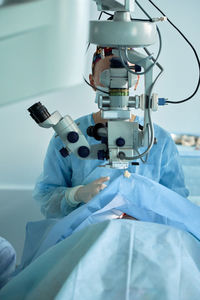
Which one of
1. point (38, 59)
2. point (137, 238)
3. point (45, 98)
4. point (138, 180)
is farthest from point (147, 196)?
point (45, 98)

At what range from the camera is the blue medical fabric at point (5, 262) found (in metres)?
1.39

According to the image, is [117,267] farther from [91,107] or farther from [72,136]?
[91,107]

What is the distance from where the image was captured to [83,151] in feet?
4.10

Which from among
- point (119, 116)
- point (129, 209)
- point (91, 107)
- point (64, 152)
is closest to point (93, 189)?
point (129, 209)

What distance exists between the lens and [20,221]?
3.15 m

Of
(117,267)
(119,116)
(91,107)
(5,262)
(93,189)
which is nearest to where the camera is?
(117,267)

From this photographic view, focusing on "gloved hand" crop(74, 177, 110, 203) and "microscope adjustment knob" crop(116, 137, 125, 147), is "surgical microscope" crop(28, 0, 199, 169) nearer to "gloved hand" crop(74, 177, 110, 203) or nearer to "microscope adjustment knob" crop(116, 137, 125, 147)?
"microscope adjustment knob" crop(116, 137, 125, 147)

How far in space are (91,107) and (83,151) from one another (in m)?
1.85

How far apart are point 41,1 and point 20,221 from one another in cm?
285

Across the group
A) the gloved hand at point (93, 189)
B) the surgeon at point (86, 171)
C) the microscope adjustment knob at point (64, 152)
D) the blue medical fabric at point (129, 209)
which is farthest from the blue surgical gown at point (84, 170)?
the microscope adjustment knob at point (64, 152)

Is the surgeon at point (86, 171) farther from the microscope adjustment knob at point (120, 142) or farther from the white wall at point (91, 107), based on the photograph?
the white wall at point (91, 107)

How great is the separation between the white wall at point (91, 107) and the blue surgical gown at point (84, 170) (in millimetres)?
1042

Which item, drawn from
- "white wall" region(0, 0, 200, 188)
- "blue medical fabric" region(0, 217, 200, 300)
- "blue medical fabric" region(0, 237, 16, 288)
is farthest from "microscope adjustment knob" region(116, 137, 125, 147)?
"white wall" region(0, 0, 200, 188)

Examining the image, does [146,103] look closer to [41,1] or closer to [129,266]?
[129,266]
